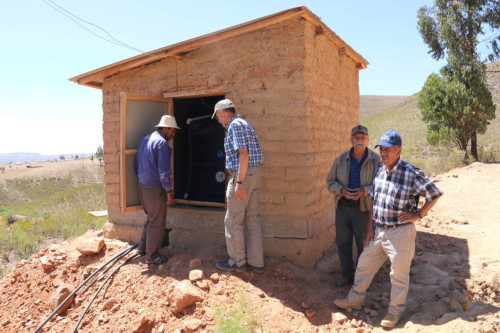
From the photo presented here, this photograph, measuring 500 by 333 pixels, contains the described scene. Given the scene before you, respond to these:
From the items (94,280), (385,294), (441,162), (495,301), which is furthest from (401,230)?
(441,162)

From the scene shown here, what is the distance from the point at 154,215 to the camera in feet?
15.7

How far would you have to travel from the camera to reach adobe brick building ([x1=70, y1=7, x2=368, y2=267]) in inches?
180

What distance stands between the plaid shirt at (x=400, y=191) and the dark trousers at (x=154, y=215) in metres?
2.80

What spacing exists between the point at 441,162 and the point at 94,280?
1493 centimetres

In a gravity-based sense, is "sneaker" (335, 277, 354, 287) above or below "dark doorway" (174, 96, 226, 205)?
below

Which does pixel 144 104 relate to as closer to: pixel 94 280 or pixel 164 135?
pixel 164 135

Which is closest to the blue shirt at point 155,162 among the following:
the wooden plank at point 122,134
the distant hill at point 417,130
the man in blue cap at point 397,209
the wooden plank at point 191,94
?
the wooden plank at point 122,134

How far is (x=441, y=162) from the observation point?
15.4 m

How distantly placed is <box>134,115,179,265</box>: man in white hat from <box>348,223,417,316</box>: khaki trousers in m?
2.58

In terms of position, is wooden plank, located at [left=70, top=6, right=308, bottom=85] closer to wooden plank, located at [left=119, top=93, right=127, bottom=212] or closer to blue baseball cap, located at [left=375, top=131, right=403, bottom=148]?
wooden plank, located at [left=119, top=93, right=127, bottom=212]

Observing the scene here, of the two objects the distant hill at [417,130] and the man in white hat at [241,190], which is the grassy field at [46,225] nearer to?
the man in white hat at [241,190]

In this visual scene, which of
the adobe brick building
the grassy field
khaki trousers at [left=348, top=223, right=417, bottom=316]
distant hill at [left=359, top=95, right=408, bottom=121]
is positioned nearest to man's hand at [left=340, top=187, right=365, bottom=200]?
khaki trousers at [left=348, top=223, right=417, bottom=316]

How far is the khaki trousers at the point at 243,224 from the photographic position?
3.99 metres

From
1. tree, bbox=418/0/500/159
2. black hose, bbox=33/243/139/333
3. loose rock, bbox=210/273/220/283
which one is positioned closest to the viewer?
loose rock, bbox=210/273/220/283
